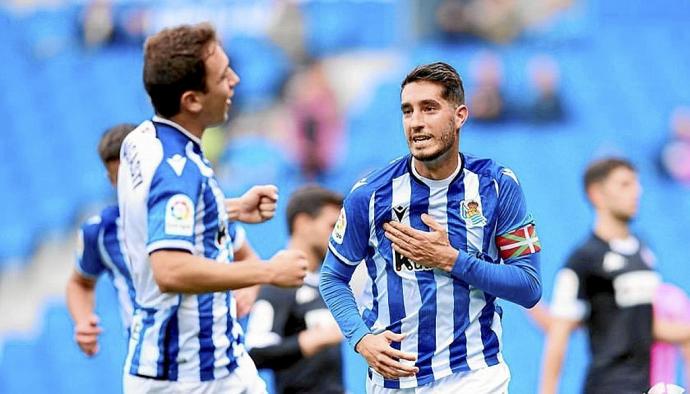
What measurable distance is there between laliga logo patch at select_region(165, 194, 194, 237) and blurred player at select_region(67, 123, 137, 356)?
1256 mm

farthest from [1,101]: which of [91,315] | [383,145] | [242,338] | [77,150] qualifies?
[242,338]

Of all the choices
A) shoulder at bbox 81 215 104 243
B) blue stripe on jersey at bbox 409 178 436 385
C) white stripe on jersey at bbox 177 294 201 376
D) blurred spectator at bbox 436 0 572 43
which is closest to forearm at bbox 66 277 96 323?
shoulder at bbox 81 215 104 243

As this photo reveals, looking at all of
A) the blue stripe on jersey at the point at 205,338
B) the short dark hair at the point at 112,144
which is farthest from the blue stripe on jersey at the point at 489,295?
the short dark hair at the point at 112,144

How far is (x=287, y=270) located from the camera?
413 cm

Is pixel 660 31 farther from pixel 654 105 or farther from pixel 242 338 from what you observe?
pixel 242 338

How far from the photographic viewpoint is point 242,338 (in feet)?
15.3

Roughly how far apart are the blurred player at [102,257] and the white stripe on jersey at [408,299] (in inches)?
56.4

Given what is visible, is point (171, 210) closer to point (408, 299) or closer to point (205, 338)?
point (205, 338)

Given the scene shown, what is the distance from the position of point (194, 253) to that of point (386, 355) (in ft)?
2.41

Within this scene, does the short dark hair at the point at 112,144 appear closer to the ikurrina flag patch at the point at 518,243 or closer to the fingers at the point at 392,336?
the fingers at the point at 392,336

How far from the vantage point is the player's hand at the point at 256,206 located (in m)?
4.89

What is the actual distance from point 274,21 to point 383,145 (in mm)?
2565

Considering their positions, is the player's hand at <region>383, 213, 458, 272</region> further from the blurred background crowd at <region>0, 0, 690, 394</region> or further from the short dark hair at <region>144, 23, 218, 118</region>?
the blurred background crowd at <region>0, 0, 690, 394</region>

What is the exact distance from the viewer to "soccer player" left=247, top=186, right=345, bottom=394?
5469mm
